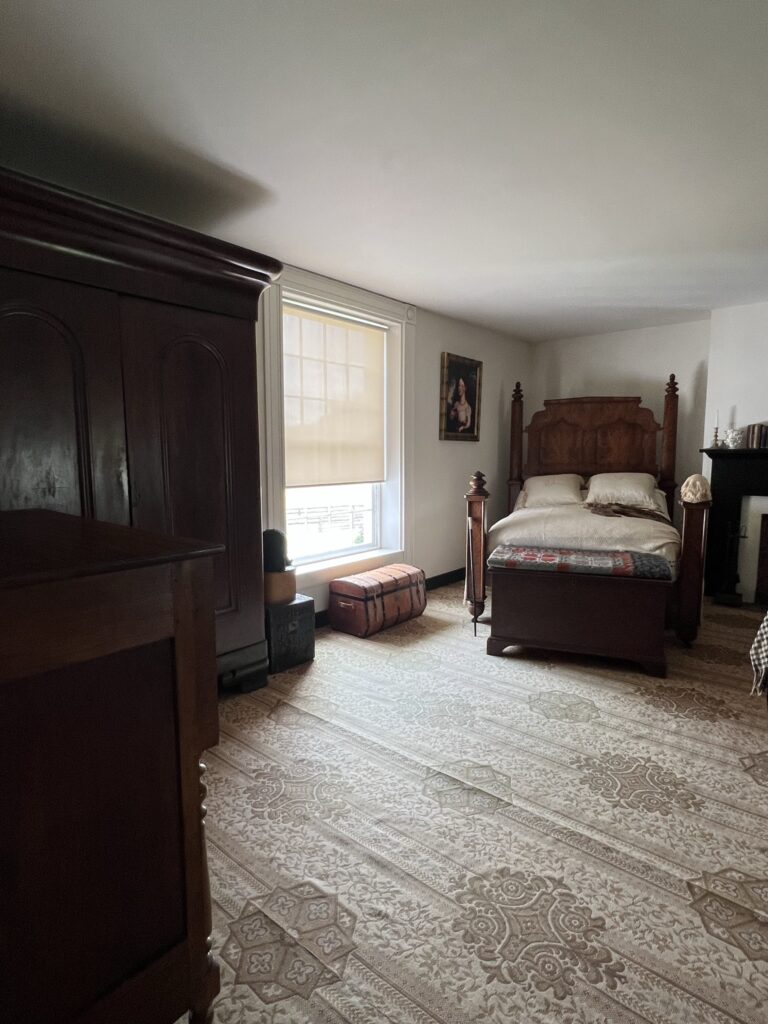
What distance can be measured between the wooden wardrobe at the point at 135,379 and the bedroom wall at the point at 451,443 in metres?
2.20

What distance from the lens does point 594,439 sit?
527 cm

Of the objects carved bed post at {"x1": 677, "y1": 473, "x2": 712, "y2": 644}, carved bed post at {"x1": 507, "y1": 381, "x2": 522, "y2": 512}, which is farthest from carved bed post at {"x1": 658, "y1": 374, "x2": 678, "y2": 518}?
carved bed post at {"x1": 677, "y1": 473, "x2": 712, "y2": 644}

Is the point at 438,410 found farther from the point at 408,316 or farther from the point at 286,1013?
the point at 286,1013

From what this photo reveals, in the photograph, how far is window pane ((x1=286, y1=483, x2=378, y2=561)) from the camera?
3.89m

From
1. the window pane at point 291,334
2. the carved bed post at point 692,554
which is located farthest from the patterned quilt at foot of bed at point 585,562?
the window pane at point 291,334

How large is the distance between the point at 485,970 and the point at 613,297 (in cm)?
424

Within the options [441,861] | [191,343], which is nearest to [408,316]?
[191,343]

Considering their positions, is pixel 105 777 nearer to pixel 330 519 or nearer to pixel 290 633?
pixel 290 633

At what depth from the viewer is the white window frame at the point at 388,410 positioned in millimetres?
3396

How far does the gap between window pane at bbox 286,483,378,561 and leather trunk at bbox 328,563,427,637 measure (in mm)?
358

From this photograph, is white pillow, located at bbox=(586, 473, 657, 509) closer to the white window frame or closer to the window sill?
the white window frame

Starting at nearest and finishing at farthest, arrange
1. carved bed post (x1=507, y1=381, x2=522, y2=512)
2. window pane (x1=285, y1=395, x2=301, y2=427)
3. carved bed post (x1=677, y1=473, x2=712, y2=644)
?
carved bed post (x1=677, y1=473, x2=712, y2=644) → window pane (x1=285, y1=395, x2=301, y2=427) → carved bed post (x1=507, y1=381, x2=522, y2=512)

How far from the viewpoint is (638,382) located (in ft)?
17.6

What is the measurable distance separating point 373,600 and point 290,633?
740mm
